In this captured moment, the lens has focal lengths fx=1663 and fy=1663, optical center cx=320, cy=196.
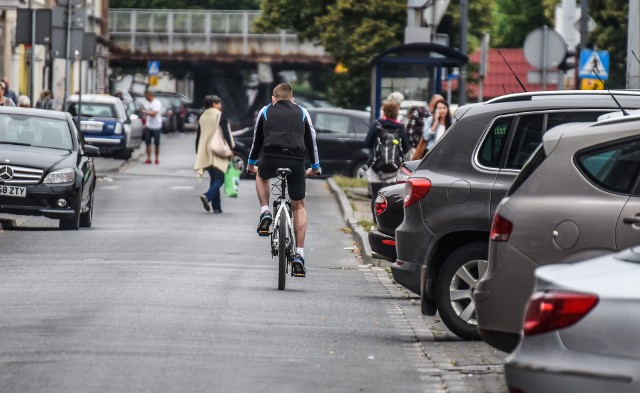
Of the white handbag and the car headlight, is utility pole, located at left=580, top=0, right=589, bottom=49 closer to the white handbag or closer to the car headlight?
the white handbag

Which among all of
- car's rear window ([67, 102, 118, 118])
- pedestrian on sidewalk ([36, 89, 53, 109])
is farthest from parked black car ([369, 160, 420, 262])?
car's rear window ([67, 102, 118, 118])

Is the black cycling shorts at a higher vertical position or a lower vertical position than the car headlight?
higher

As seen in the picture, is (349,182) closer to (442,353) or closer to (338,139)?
(338,139)

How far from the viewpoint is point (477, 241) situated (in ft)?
36.6

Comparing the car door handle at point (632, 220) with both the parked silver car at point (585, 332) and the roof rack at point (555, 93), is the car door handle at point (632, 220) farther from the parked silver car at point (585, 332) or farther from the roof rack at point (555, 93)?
the roof rack at point (555, 93)

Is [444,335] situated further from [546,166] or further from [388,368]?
[546,166]

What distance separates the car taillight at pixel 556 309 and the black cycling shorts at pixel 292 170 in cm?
798

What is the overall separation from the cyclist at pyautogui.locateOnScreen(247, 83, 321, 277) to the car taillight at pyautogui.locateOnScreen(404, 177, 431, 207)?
2.56 metres

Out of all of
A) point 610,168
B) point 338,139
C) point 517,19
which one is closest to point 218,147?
point 338,139

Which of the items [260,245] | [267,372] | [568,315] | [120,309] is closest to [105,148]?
[260,245]

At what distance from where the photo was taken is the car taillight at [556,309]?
19.4 ft

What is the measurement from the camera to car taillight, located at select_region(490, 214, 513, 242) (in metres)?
8.27

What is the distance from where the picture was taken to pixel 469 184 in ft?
36.3

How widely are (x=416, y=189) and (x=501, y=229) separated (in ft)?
10.4
